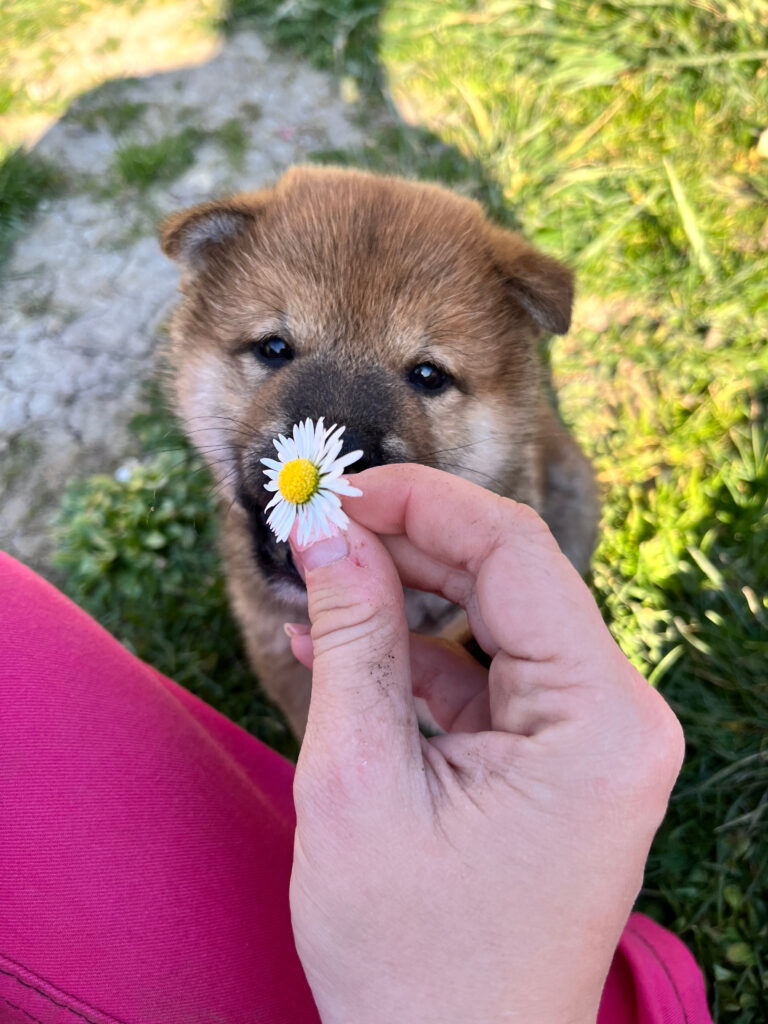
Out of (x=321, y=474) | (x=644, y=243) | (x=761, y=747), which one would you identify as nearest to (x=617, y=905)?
(x=321, y=474)

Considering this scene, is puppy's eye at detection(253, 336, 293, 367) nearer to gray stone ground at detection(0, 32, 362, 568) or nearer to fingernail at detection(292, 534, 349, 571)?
fingernail at detection(292, 534, 349, 571)

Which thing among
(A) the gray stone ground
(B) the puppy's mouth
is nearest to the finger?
(B) the puppy's mouth

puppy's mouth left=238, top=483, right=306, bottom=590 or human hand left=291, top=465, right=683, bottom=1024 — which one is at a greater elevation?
puppy's mouth left=238, top=483, right=306, bottom=590

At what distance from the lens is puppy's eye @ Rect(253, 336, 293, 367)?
1757 millimetres

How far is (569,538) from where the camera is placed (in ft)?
8.26

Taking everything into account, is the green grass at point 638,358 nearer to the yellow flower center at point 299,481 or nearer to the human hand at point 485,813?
the human hand at point 485,813

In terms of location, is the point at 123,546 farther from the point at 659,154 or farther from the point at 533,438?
the point at 659,154

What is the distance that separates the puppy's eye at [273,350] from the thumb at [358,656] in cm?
73

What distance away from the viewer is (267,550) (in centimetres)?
187

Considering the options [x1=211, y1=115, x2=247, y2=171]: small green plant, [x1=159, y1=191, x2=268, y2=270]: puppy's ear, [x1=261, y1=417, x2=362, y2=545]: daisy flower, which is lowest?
[x1=261, y1=417, x2=362, y2=545]: daisy flower

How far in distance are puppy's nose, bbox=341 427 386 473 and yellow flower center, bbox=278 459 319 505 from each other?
Answer: 0.87ft

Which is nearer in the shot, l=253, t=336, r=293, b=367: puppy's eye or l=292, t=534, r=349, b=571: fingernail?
l=292, t=534, r=349, b=571: fingernail

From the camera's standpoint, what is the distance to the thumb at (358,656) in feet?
3.42

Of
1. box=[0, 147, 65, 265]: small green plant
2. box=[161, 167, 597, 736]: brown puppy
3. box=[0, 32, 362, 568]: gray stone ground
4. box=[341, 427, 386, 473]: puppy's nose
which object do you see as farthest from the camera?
box=[0, 147, 65, 265]: small green plant
